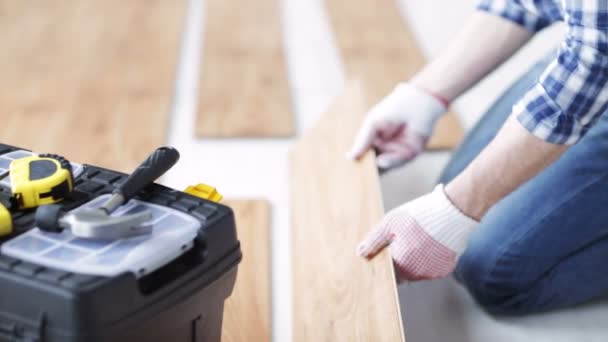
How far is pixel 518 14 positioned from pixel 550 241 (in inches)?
18.1

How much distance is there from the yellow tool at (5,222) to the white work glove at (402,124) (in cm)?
86

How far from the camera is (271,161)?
2.01 metres

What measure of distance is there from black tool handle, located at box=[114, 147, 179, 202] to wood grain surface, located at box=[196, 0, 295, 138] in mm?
1097

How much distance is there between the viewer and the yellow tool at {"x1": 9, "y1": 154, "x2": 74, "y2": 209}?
92 cm

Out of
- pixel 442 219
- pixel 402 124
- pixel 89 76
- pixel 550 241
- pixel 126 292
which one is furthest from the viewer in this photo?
pixel 89 76

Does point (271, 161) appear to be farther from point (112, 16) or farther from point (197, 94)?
point (112, 16)

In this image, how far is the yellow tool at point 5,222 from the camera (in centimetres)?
87

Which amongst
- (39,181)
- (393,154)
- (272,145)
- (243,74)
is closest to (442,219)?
(393,154)

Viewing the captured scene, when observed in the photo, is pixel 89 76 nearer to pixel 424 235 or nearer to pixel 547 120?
pixel 424 235

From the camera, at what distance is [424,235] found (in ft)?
4.14

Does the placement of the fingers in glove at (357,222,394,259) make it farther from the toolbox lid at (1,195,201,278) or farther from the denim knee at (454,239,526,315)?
the toolbox lid at (1,195,201,278)

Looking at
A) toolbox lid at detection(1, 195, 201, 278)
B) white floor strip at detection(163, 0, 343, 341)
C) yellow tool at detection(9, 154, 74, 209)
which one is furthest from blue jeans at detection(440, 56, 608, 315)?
yellow tool at detection(9, 154, 74, 209)

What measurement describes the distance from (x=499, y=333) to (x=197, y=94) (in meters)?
1.27

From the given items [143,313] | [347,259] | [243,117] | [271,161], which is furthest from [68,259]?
[243,117]
